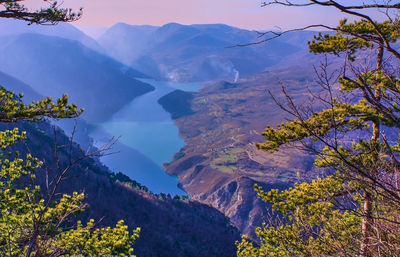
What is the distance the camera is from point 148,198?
67.9 meters

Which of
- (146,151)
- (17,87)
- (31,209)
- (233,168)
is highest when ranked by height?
(17,87)

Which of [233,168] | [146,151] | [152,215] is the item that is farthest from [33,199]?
[146,151]

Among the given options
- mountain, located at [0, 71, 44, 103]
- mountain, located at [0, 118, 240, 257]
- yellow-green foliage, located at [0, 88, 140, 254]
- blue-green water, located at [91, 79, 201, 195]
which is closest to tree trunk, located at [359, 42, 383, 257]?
yellow-green foliage, located at [0, 88, 140, 254]

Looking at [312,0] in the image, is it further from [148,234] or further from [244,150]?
[244,150]

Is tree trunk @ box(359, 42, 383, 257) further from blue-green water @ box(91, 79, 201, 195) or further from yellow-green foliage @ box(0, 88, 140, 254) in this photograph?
blue-green water @ box(91, 79, 201, 195)

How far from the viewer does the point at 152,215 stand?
205ft

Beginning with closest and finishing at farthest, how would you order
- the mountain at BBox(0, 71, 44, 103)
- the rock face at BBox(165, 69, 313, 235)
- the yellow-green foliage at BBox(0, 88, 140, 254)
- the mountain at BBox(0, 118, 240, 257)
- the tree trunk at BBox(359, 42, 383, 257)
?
1. the tree trunk at BBox(359, 42, 383, 257)
2. the yellow-green foliage at BBox(0, 88, 140, 254)
3. the mountain at BBox(0, 118, 240, 257)
4. the rock face at BBox(165, 69, 313, 235)
5. the mountain at BBox(0, 71, 44, 103)

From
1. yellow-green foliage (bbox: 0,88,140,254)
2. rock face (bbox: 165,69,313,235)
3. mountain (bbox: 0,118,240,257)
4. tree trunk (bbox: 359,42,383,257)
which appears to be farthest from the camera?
rock face (bbox: 165,69,313,235)

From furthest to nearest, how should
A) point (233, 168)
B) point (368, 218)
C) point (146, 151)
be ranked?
point (146, 151)
point (233, 168)
point (368, 218)

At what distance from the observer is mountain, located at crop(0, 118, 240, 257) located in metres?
52.2

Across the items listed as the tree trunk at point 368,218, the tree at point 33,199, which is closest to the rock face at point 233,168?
the tree trunk at point 368,218

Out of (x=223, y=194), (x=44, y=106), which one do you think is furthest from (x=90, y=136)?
(x=44, y=106)

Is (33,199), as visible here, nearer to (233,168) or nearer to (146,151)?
(233,168)

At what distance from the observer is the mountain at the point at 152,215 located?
52.2 metres
